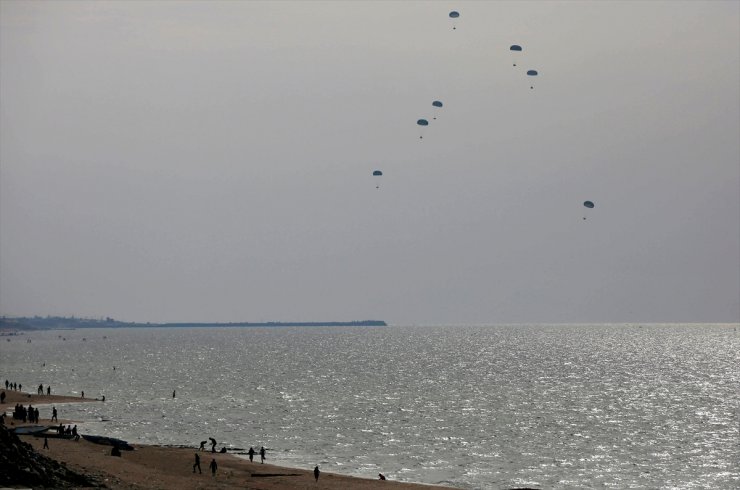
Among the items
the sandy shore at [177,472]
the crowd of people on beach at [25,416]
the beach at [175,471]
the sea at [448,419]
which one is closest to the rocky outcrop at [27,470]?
the beach at [175,471]

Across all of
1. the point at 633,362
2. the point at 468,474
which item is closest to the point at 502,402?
the point at 468,474

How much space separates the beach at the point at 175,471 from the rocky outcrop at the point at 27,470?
10.1 feet

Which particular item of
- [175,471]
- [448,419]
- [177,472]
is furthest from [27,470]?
[448,419]

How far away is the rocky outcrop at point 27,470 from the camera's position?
36031mm

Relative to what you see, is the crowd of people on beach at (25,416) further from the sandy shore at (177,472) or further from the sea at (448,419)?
the sandy shore at (177,472)

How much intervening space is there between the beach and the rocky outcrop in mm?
3065

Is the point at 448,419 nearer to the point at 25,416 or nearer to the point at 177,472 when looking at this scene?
the point at 177,472

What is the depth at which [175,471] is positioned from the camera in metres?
54.8

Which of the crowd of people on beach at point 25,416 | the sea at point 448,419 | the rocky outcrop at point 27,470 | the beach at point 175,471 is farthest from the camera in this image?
the crowd of people on beach at point 25,416

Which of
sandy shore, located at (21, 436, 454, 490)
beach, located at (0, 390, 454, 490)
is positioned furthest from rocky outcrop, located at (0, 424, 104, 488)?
sandy shore, located at (21, 436, 454, 490)

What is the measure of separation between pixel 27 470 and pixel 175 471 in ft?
61.2

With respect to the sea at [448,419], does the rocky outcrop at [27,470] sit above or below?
above

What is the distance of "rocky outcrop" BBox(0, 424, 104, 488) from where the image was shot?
118ft

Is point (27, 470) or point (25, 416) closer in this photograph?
point (27, 470)
